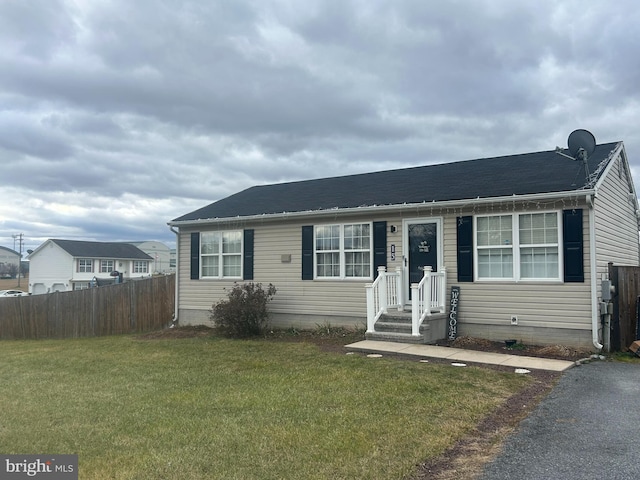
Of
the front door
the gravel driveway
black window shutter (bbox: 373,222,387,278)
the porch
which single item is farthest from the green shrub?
the gravel driveway

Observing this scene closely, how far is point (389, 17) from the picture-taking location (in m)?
10.6

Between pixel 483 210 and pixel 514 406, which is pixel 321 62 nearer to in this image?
pixel 483 210

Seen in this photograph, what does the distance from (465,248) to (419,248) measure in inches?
40.6

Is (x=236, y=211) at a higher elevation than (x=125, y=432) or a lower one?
higher

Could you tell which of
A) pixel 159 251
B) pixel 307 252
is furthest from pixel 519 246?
pixel 159 251

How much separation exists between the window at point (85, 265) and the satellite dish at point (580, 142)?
43402 mm

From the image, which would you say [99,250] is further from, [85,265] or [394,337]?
[394,337]

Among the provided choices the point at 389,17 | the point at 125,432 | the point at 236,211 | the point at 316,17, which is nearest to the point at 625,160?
the point at 389,17

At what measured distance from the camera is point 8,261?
8869 centimetres

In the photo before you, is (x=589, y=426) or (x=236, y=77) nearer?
(x=589, y=426)

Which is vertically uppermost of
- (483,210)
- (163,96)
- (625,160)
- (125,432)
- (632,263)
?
(163,96)

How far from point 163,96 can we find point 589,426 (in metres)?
13.2

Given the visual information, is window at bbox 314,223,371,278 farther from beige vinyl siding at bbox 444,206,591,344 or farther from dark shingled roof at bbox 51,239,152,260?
dark shingled roof at bbox 51,239,152,260

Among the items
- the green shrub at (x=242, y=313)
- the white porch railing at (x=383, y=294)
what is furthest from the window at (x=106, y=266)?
the white porch railing at (x=383, y=294)
